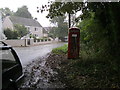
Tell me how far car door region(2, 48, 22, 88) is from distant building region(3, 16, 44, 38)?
3336cm

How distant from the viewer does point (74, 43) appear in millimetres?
10016

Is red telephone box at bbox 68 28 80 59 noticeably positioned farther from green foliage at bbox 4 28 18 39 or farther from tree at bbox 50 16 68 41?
tree at bbox 50 16 68 41

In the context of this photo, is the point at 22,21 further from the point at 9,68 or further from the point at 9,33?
the point at 9,68

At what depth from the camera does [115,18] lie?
11.2 feet

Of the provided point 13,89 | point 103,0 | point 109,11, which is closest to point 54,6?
point 103,0

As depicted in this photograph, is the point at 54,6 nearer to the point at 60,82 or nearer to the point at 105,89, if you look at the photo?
the point at 60,82

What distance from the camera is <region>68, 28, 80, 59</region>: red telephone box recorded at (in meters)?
9.88

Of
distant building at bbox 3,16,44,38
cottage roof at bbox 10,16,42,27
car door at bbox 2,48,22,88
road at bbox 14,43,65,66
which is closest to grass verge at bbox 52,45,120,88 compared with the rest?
car door at bbox 2,48,22,88

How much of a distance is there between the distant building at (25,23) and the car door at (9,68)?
33.4 metres

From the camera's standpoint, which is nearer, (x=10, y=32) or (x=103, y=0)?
(x=103, y=0)

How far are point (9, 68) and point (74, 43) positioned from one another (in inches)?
278

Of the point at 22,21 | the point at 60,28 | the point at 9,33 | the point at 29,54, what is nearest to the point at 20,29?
the point at 9,33

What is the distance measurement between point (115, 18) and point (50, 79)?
11.8ft

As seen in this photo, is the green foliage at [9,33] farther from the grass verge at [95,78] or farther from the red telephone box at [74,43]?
the grass verge at [95,78]
